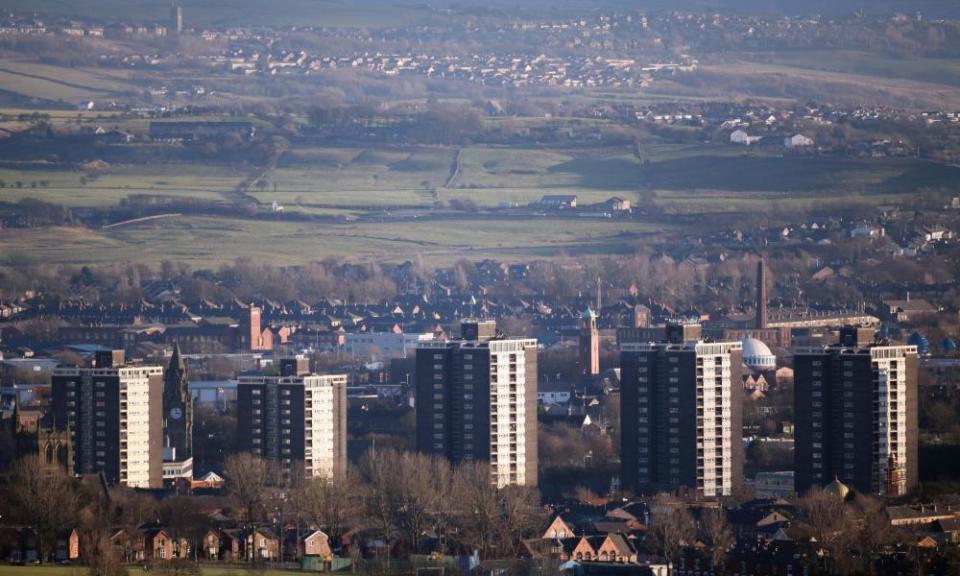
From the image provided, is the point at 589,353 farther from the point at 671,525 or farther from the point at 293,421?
the point at 671,525

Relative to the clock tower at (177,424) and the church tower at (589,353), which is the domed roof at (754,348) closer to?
the church tower at (589,353)

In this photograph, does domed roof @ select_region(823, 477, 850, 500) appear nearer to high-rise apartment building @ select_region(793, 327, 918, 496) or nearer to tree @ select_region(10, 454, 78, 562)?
high-rise apartment building @ select_region(793, 327, 918, 496)

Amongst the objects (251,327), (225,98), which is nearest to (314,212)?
(251,327)

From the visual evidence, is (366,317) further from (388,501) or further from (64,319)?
(388,501)

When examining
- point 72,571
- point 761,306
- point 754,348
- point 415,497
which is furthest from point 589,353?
point 72,571

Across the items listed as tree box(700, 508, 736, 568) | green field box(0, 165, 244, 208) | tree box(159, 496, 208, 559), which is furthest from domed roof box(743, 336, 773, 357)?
green field box(0, 165, 244, 208)

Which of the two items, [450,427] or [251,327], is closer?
[450,427]
